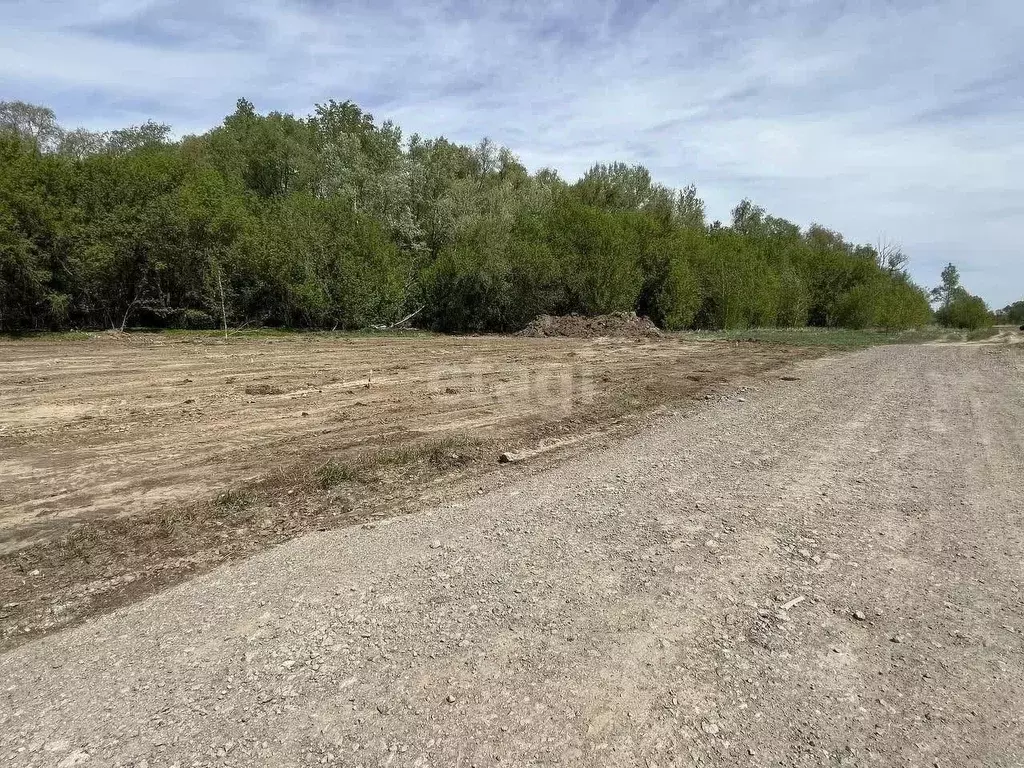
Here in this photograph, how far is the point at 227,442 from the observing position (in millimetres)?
7746

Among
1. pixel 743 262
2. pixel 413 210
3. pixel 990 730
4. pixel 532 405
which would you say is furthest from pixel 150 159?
pixel 743 262

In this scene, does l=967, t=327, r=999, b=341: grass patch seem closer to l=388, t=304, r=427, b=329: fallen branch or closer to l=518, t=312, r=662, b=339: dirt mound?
l=518, t=312, r=662, b=339: dirt mound

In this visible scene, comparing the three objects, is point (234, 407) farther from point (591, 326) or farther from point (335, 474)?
point (591, 326)

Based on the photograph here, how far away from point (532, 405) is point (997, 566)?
701 centimetres

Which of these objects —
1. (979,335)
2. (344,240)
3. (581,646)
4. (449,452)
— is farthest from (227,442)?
(979,335)

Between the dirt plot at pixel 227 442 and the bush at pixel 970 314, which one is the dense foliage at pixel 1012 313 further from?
the dirt plot at pixel 227 442

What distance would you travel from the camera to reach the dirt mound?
31812 mm

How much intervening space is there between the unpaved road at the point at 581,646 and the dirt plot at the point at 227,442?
683mm

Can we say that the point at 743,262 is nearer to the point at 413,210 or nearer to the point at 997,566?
the point at 413,210

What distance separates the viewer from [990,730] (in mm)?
2713

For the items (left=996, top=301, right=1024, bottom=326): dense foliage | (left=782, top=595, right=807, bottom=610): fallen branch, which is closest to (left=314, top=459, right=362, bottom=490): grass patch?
(left=782, top=595, right=807, bottom=610): fallen branch

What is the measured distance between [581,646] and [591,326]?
29684 millimetres

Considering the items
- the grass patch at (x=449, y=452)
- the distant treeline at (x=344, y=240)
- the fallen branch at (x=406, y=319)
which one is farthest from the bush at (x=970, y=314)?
the grass patch at (x=449, y=452)

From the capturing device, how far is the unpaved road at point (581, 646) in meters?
2.64
